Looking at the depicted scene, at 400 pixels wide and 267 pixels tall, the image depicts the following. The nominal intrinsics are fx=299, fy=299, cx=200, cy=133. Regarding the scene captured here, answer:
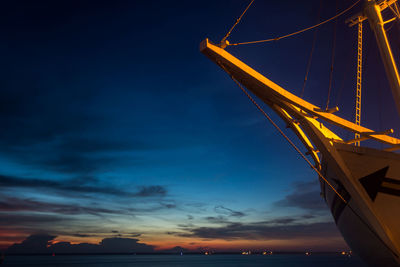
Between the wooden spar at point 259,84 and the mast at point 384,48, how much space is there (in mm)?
2255

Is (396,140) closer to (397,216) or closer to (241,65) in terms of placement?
(397,216)

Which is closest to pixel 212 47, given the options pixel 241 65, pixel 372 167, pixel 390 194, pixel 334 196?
pixel 241 65

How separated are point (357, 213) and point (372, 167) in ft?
6.56

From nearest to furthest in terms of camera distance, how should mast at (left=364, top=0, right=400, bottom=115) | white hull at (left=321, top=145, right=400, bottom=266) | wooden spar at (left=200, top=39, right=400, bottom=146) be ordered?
wooden spar at (left=200, top=39, right=400, bottom=146)
mast at (left=364, top=0, right=400, bottom=115)
white hull at (left=321, top=145, right=400, bottom=266)

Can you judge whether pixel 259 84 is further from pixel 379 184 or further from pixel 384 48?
pixel 379 184

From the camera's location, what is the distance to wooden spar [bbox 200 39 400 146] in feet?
31.7

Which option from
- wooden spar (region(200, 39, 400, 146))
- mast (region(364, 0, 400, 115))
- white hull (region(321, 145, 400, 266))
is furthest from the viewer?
white hull (region(321, 145, 400, 266))

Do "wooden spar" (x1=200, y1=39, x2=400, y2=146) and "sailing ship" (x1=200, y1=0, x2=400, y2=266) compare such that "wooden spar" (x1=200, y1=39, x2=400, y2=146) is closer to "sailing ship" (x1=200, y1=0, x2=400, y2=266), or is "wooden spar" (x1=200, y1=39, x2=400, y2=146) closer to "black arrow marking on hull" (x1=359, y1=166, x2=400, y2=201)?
"sailing ship" (x1=200, y1=0, x2=400, y2=266)

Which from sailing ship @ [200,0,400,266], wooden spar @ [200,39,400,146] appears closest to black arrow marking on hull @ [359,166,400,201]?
sailing ship @ [200,0,400,266]

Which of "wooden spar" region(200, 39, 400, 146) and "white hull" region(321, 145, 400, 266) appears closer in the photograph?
"wooden spar" region(200, 39, 400, 146)

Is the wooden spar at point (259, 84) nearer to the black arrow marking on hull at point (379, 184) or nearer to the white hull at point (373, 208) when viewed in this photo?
the white hull at point (373, 208)

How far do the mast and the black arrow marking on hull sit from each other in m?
2.48

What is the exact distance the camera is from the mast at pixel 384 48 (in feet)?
35.4

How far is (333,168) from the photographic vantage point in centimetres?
1216
